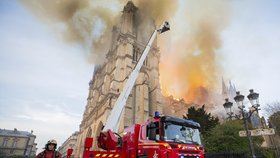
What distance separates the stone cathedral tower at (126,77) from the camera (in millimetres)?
28508

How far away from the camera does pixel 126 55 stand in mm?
32125

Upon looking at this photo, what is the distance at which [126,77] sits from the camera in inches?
1163

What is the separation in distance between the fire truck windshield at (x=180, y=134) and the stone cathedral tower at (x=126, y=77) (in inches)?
806

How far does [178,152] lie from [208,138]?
12824mm

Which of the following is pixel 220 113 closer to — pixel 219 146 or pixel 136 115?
pixel 136 115

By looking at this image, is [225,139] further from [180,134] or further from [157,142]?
[157,142]

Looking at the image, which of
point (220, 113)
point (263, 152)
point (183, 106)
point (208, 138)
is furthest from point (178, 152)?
point (220, 113)

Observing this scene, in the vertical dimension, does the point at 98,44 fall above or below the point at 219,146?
above

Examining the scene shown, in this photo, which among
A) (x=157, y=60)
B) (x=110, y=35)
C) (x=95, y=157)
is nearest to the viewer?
(x=95, y=157)

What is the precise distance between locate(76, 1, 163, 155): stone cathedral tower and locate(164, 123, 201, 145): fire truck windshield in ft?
67.1

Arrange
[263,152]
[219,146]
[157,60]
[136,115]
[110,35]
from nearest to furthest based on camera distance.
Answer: [263,152], [219,146], [136,115], [157,60], [110,35]

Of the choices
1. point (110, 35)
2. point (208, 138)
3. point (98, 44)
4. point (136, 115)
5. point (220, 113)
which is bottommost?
point (208, 138)

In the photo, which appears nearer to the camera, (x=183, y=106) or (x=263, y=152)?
(x=263, y=152)

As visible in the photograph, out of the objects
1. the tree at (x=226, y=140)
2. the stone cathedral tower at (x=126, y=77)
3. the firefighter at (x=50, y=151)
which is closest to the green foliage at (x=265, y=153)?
the tree at (x=226, y=140)
